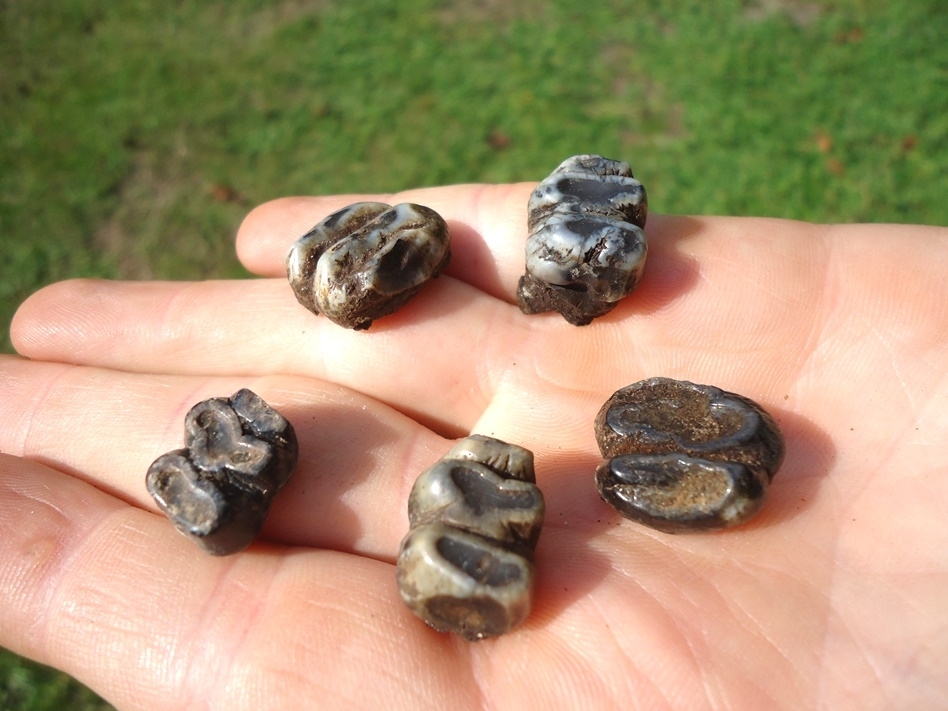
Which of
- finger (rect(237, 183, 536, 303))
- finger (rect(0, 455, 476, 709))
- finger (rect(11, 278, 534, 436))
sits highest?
finger (rect(237, 183, 536, 303))

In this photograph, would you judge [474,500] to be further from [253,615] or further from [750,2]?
[750,2]

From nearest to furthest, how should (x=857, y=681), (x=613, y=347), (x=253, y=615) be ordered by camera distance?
(x=857, y=681) → (x=253, y=615) → (x=613, y=347)

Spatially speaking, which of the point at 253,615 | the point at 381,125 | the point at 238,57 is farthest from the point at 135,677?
the point at 238,57

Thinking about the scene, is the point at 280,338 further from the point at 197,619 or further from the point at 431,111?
the point at 431,111

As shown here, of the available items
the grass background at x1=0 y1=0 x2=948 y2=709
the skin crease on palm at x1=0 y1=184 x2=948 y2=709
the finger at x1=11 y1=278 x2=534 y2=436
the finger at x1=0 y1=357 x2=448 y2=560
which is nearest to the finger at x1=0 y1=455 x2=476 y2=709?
the skin crease on palm at x1=0 y1=184 x2=948 y2=709

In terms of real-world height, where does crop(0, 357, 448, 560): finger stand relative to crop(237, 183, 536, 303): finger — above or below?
below

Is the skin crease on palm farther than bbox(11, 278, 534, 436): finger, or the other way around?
bbox(11, 278, 534, 436): finger

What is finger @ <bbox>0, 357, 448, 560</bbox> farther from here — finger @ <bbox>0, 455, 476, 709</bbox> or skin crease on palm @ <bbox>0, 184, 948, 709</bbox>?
finger @ <bbox>0, 455, 476, 709</bbox>

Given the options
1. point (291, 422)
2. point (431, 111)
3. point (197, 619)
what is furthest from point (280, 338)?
point (431, 111)
